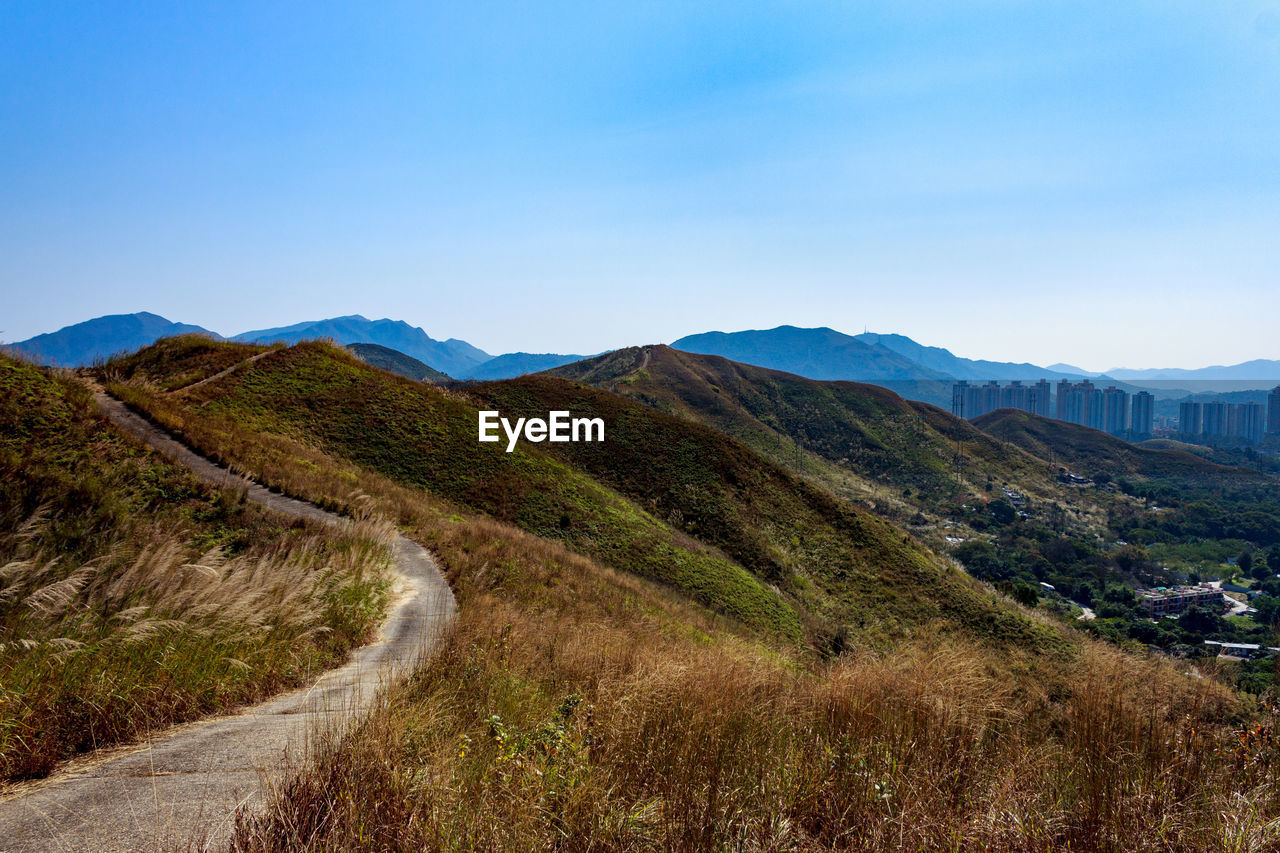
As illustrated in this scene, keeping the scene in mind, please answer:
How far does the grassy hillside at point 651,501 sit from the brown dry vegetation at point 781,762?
1780 cm

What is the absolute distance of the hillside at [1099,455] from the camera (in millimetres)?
141875

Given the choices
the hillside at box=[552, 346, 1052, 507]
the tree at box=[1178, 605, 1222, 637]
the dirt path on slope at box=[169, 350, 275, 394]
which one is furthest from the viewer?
the hillside at box=[552, 346, 1052, 507]

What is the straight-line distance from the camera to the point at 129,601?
206 inches

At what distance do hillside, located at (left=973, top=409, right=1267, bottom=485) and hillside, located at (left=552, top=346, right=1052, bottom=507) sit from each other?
116 ft

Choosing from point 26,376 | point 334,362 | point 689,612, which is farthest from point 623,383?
point 26,376

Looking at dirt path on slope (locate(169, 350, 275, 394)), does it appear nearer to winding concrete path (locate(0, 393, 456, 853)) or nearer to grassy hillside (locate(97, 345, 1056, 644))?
grassy hillside (locate(97, 345, 1056, 644))

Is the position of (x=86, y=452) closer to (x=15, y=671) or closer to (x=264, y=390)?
(x=15, y=671)

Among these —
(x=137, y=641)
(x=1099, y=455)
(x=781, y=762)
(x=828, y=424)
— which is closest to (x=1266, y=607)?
(x=828, y=424)

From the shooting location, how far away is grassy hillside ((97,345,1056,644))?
86.6ft

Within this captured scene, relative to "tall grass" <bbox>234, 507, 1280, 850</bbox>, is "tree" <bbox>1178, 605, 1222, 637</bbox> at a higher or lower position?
lower

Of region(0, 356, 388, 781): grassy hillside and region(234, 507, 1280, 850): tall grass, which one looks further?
region(0, 356, 388, 781): grassy hillside

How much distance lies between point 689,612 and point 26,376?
1626 centimetres

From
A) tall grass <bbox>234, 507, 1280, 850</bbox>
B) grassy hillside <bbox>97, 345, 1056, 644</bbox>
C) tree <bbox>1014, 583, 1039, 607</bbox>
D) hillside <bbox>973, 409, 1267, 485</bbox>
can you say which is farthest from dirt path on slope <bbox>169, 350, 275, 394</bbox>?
hillside <bbox>973, 409, 1267, 485</bbox>

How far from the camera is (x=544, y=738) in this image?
330 cm
